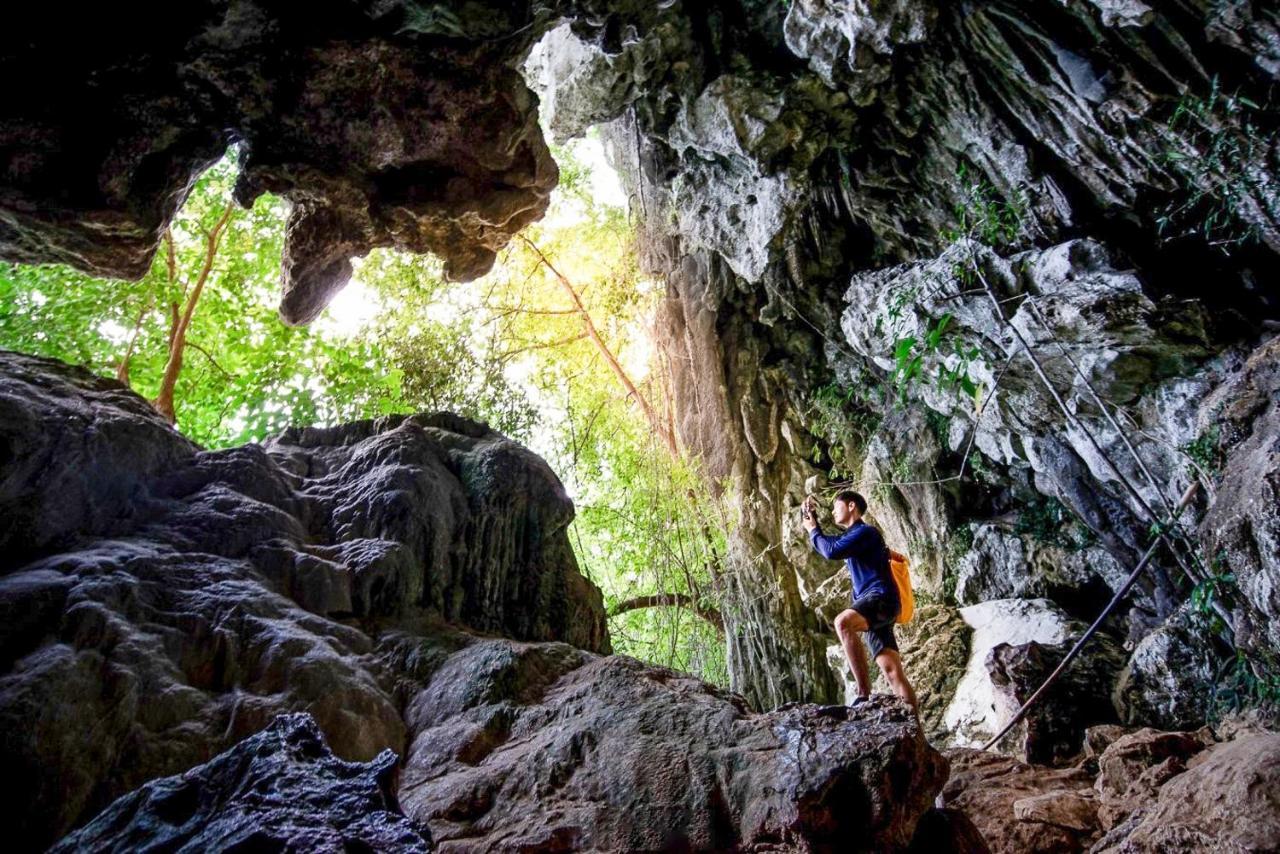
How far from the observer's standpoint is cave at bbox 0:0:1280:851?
311cm

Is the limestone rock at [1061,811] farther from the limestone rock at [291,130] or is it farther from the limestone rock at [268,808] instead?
the limestone rock at [291,130]

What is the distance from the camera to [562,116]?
9445 millimetres

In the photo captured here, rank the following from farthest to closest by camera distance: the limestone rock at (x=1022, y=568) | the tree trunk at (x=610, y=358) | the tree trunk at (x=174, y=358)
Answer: the tree trunk at (x=610, y=358)
the limestone rock at (x=1022, y=568)
the tree trunk at (x=174, y=358)

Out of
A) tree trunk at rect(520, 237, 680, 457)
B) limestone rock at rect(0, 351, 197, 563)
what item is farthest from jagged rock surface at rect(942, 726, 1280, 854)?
tree trunk at rect(520, 237, 680, 457)

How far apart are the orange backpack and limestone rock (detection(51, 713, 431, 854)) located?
14.2 ft

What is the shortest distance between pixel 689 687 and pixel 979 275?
5143mm

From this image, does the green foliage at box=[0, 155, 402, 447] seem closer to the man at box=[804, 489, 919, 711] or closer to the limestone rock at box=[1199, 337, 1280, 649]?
the man at box=[804, 489, 919, 711]

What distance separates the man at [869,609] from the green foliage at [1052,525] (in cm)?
345

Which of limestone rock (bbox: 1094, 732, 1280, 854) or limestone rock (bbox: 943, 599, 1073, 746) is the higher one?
limestone rock (bbox: 943, 599, 1073, 746)

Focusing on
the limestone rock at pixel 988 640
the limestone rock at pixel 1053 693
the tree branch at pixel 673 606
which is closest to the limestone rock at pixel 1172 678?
the limestone rock at pixel 1053 693

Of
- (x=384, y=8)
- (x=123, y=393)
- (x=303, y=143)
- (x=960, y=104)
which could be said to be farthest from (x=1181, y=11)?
(x=123, y=393)

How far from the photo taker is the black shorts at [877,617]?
5414 mm

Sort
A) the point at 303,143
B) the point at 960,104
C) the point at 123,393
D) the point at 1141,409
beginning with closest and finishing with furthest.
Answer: the point at 123,393, the point at 303,143, the point at 1141,409, the point at 960,104

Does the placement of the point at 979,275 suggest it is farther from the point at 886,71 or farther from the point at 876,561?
the point at 876,561
